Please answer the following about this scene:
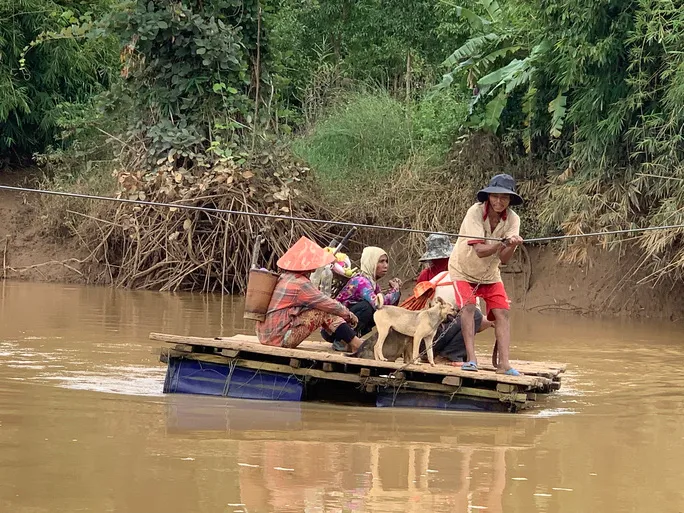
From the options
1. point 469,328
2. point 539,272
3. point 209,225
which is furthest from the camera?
point 539,272

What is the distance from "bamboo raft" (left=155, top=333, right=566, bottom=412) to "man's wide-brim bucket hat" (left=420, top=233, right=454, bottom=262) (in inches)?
40.3

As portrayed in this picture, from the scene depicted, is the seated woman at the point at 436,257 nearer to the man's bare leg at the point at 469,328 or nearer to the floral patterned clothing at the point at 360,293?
the floral patterned clothing at the point at 360,293

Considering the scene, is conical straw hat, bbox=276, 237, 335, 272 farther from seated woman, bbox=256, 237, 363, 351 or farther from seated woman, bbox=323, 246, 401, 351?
seated woman, bbox=323, 246, 401, 351

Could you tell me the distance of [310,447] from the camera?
21.8 ft

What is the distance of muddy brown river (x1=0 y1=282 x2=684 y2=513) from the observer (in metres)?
5.49

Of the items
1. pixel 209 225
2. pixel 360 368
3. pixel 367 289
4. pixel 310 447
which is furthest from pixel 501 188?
pixel 209 225

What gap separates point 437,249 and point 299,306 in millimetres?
1454

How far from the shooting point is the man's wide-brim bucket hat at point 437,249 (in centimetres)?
901

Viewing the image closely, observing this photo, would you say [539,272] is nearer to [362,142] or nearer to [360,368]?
[362,142]

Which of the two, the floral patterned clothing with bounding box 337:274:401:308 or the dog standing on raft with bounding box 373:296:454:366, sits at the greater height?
the floral patterned clothing with bounding box 337:274:401:308

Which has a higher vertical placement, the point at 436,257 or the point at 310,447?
the point at 436,257

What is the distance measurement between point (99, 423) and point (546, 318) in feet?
29.1

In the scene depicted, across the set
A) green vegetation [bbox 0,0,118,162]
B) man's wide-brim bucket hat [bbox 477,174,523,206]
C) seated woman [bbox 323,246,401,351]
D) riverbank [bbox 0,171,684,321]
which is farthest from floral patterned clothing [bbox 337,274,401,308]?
green vegetation [bbox 0,0,118,162]

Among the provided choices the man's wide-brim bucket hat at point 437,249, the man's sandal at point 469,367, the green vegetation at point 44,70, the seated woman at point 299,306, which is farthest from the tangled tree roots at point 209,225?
the man's sandal at point 469,367
